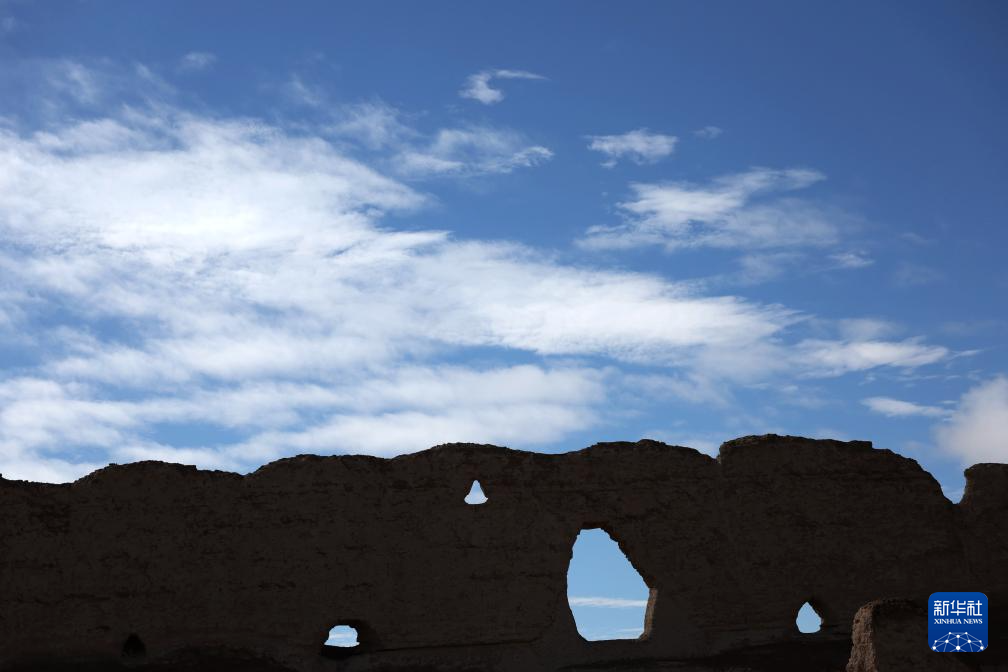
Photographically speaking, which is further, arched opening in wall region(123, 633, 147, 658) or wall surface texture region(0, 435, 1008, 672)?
wall surface texture region(0, 435, 1008, 672)

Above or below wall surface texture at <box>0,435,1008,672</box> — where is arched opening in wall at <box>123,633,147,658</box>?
below

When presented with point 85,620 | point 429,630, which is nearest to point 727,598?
point 429,630

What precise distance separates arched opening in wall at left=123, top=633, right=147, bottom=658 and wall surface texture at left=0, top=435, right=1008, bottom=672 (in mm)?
18

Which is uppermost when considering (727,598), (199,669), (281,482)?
(281,482)

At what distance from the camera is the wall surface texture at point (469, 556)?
17.2m

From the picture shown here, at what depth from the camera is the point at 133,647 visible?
17.2 metres

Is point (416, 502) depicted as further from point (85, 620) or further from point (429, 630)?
point (85, 620)

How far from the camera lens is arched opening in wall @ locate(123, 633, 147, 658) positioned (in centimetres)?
1712

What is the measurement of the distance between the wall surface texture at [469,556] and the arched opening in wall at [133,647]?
18 millimetres

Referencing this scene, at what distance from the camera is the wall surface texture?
1723cm

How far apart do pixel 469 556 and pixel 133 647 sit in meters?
4.33

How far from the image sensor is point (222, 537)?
57.7ft

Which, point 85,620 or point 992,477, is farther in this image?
point 992,477

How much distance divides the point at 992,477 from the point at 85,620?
12085 millimetres
